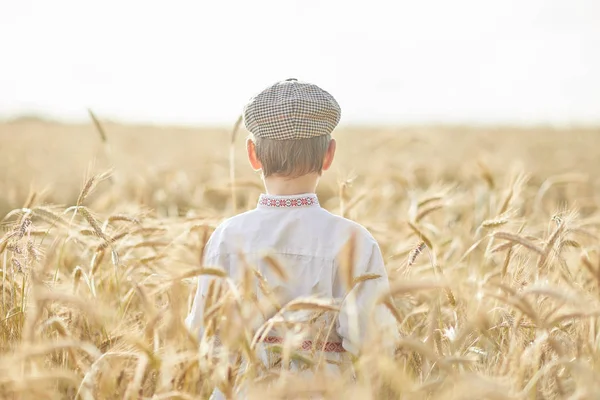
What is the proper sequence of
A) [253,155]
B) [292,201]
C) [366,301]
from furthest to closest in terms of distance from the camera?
[253,155] < [292,201] < [366,301]

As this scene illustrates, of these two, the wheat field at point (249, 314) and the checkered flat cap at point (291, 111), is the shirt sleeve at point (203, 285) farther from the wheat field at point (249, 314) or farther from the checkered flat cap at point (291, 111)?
the checkered flat cap at point (291, 111)

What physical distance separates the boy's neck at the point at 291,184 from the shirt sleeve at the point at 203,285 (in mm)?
259

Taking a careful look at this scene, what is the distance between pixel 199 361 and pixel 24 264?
0.91m

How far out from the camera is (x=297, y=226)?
6.51ft

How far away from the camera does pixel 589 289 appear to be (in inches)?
106

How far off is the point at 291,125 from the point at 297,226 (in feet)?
1.09

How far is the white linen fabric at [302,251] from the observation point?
192 cm

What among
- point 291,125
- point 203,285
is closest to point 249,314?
point 203,285

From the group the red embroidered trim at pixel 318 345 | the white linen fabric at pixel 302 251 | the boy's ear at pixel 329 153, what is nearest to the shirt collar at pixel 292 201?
Result: the white linen fabric at pixel 302 251

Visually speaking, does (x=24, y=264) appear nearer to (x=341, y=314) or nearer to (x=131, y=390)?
(x=131, y=390)

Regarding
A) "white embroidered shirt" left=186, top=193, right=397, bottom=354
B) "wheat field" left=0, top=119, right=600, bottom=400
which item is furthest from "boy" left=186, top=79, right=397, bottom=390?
"wheat field" left=0, top=119, right=600, bottom=400

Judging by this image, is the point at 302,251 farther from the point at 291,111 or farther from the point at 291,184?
the point at 291,111

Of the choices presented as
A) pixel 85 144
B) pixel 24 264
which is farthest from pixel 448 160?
pixel 24 264

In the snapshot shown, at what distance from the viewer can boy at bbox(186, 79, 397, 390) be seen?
6.34ft
